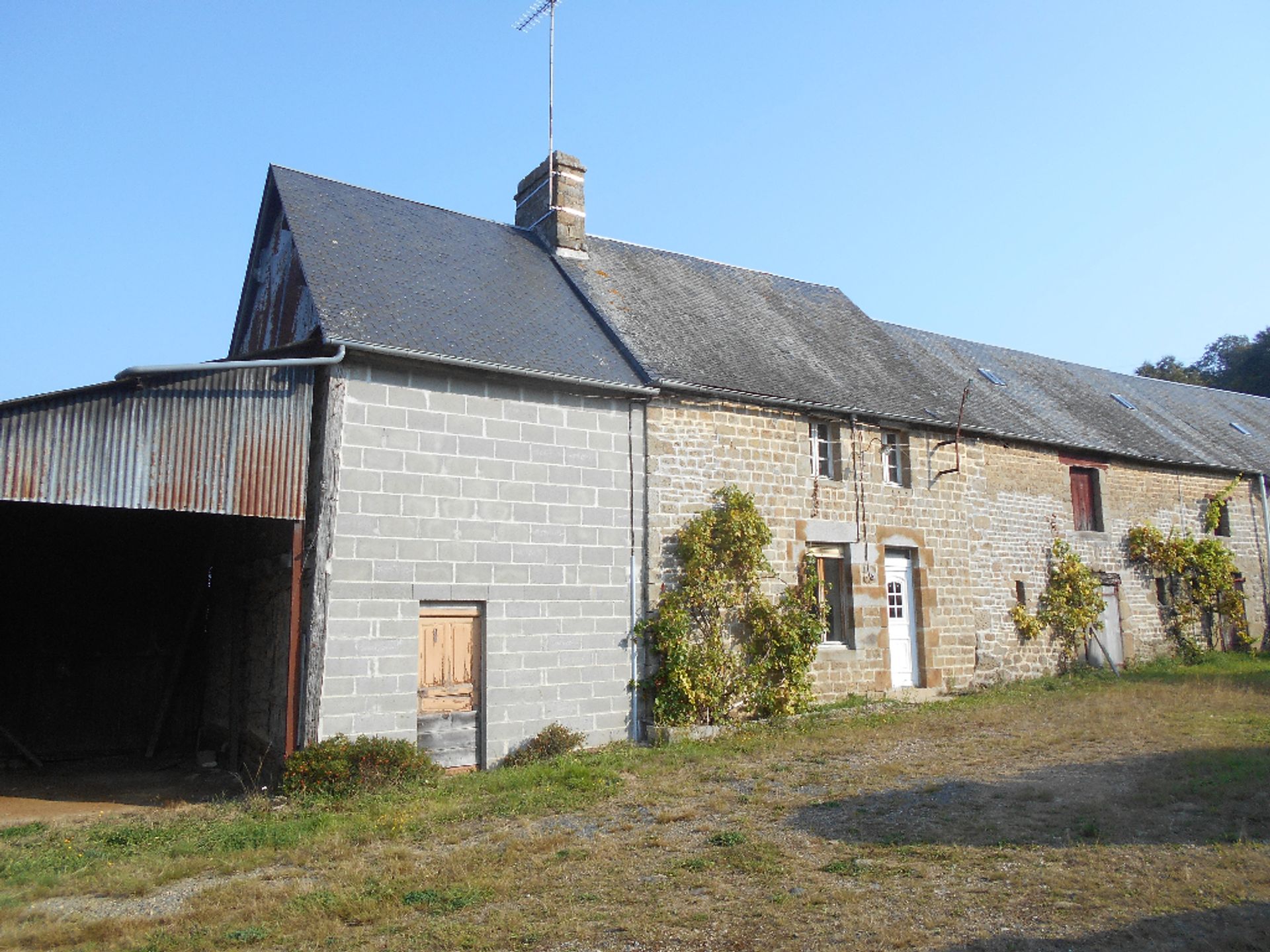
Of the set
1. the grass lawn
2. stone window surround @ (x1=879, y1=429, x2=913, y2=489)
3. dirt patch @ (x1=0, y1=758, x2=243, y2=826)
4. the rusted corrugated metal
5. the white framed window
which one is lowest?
dirt patch @ (x1=0, y1=758, x2=243, y2=826)

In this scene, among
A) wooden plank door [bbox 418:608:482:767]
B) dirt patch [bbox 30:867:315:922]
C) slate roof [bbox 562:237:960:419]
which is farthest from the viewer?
slate roof [bbox 562:237:960:419]

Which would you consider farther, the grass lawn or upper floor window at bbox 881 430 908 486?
upper floor window at bbox 881 430 908 486

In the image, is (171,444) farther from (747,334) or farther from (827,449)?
(827,449)

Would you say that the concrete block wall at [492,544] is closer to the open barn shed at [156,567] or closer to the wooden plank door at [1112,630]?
the open barn shed at [156,567]

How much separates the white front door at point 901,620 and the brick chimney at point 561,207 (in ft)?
22.4

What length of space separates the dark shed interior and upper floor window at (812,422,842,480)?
25.6 feet

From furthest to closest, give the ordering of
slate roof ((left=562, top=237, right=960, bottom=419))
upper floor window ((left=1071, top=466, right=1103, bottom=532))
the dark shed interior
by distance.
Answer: upper floor window ((left=1071, top=466, right=1103, bottom=532)), slate roof ((left=562, top=237, right=960, bottom=419)), the dark shed interior

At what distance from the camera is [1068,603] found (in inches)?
641

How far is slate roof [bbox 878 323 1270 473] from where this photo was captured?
56.6 feet

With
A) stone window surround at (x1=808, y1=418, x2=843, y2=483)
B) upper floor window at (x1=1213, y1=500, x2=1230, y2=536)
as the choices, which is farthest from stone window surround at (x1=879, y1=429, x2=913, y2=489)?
upper floor window at (x1=1213, y1=500, x2=1230, y2=536)

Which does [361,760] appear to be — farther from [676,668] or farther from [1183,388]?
[1183,388]

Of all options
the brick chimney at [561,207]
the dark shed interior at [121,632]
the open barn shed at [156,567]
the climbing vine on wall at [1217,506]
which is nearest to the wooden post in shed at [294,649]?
the open barn shed at [156,567]

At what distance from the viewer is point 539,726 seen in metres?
10.6

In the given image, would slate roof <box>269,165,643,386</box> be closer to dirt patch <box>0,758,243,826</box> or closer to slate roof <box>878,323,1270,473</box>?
dirt patch <box>0,758,243,826</box>
